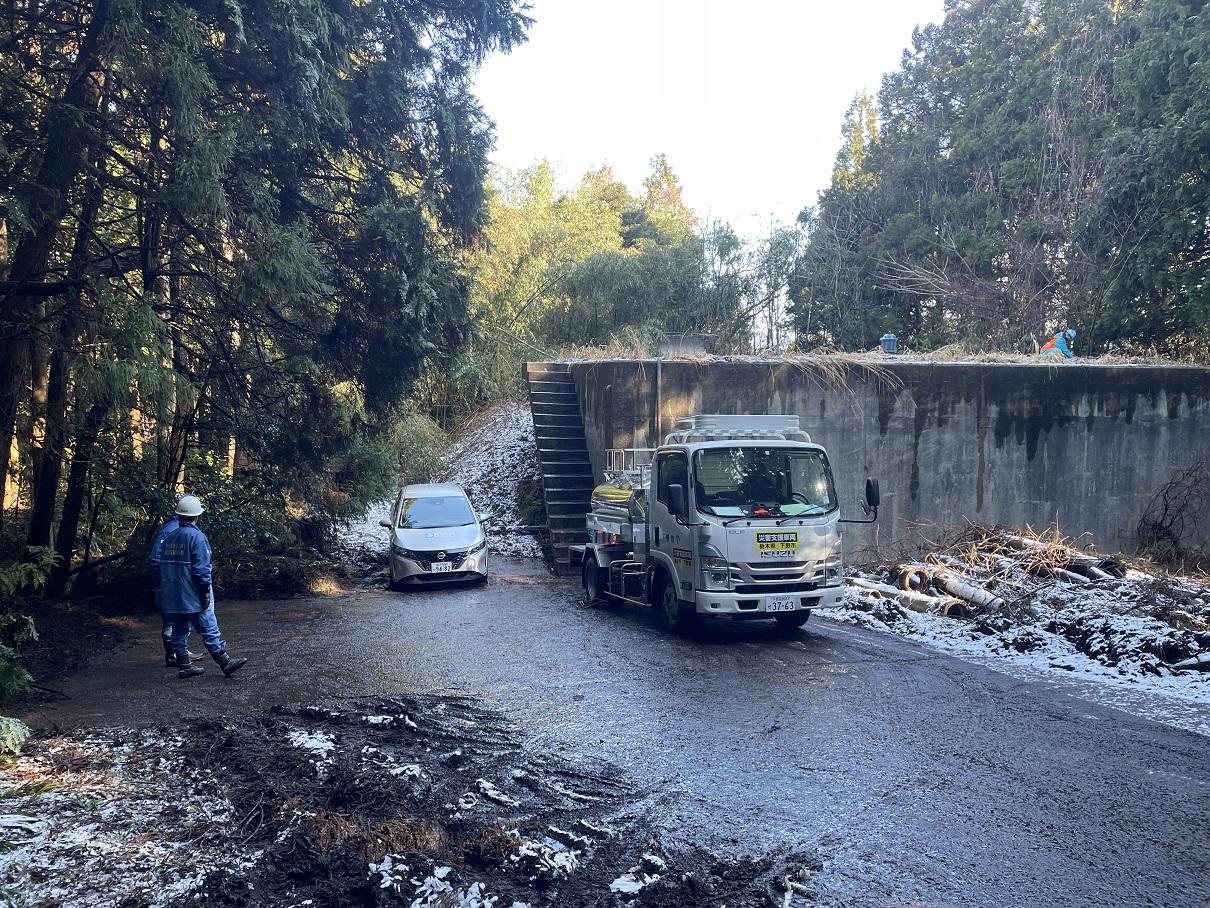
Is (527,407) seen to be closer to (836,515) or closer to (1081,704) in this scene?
(836,515)

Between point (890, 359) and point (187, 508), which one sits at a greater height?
point (890, 359)

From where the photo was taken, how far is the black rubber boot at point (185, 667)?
9.12m

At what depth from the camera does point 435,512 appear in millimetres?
16438

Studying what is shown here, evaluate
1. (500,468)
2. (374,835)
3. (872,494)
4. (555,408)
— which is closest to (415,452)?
(500,468)

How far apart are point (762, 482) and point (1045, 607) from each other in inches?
144

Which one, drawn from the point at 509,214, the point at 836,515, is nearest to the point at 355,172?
the point at 836,515

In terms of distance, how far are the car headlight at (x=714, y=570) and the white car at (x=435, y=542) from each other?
6350 mm

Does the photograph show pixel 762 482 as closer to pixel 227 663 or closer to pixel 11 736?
pixel 227 663

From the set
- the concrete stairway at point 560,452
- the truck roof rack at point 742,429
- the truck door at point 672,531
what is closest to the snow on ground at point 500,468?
the concrete stairway at point 560,452

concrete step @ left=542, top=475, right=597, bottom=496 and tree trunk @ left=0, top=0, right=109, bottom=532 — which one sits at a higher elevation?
tree trunk @ left=0, top=0, right=109, bottom=532

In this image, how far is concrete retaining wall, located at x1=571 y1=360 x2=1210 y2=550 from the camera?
17.0 metres

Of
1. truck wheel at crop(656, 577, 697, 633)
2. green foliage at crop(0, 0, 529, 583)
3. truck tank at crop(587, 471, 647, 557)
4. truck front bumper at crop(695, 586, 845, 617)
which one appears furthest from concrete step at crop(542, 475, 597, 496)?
truck front bumper at crop(695, 586, 845, 617)

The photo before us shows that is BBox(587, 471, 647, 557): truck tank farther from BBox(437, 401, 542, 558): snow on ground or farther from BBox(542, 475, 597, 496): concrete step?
BBox(437, 401, 542, 558): snow on ground

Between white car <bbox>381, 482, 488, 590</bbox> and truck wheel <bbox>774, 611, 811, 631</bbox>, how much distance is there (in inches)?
243
